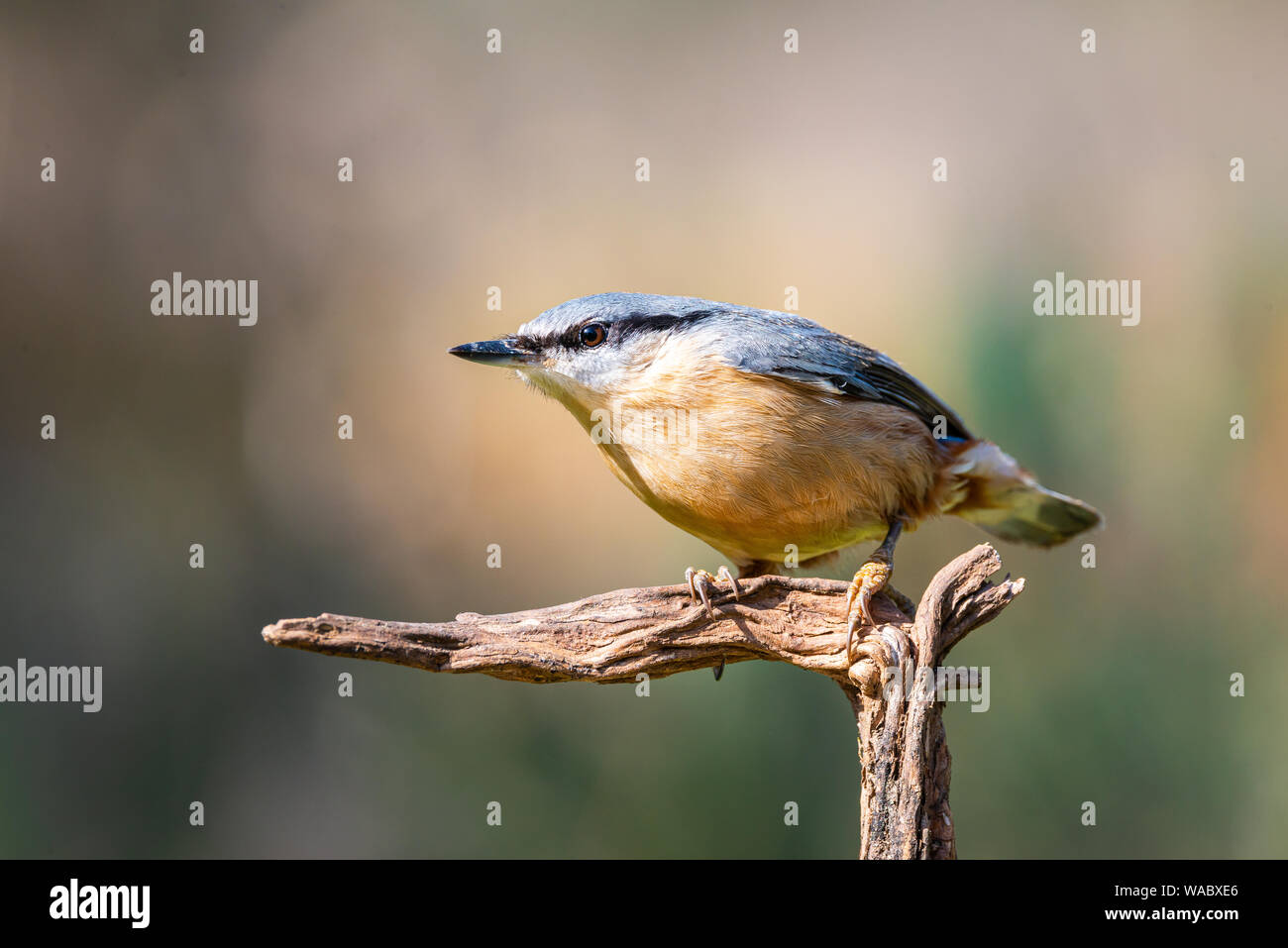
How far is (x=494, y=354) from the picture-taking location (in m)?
2.39

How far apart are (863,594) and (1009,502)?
88 centimetres

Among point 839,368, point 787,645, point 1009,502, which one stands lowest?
point 787,645

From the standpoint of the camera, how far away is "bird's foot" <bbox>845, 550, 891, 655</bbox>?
2180 millimetres

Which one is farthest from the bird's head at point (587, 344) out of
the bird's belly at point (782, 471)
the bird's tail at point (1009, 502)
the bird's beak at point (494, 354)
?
the bird's tail at point (1009, 502)

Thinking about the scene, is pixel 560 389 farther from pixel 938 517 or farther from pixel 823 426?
pixel 938 517

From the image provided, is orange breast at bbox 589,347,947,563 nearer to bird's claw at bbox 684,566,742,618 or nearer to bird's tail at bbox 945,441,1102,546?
bird's claw at bbox 684,566,742,618

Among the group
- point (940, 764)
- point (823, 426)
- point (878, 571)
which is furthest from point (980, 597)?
point (823, 426)

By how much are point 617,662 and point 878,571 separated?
0.66 m

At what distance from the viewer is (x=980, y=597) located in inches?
83.7

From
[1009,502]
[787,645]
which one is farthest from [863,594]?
[1009,502]

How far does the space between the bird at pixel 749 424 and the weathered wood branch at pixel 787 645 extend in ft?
0.23

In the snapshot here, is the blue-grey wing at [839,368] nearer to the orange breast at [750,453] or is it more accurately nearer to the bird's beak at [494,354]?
the orange breast at [750,453]

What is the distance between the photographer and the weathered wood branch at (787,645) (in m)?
2.00

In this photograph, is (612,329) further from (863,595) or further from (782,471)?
(863,595)
